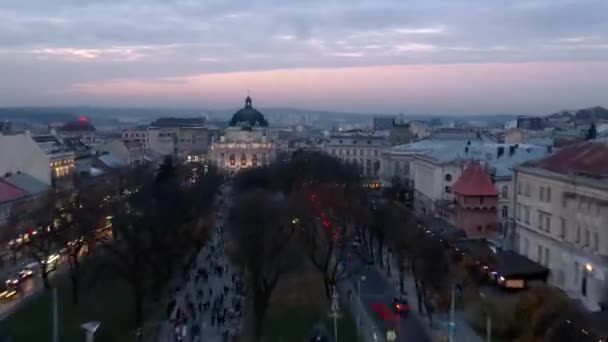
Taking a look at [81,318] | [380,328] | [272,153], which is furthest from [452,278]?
[272,153]

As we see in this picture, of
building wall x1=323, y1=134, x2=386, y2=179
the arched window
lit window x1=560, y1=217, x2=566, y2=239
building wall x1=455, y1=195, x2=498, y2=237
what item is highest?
lit window x1=560, y1=217, x2=566, y2=239

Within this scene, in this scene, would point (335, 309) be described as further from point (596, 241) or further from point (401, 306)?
point (596, 241)

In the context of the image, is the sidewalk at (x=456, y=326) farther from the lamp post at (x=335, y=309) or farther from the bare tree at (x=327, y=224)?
the bare tree at (x=327, y=224)

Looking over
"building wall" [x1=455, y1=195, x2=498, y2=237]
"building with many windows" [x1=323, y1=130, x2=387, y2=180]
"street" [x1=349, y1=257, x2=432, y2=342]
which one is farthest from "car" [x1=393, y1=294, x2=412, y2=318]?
"building with many windows" [x1=323, y1=130, x2=387, y2=180]

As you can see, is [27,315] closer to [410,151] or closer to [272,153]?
[410,151]

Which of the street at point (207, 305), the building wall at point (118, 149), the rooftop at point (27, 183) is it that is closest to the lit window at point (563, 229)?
the street at point (207, 305)

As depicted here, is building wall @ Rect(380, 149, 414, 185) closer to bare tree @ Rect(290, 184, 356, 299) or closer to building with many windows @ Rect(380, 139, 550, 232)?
building with many windows @ Rect(380, 139, 550, 232)

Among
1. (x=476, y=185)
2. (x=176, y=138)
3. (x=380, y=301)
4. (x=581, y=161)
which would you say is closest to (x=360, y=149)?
(x=176, y=138)
